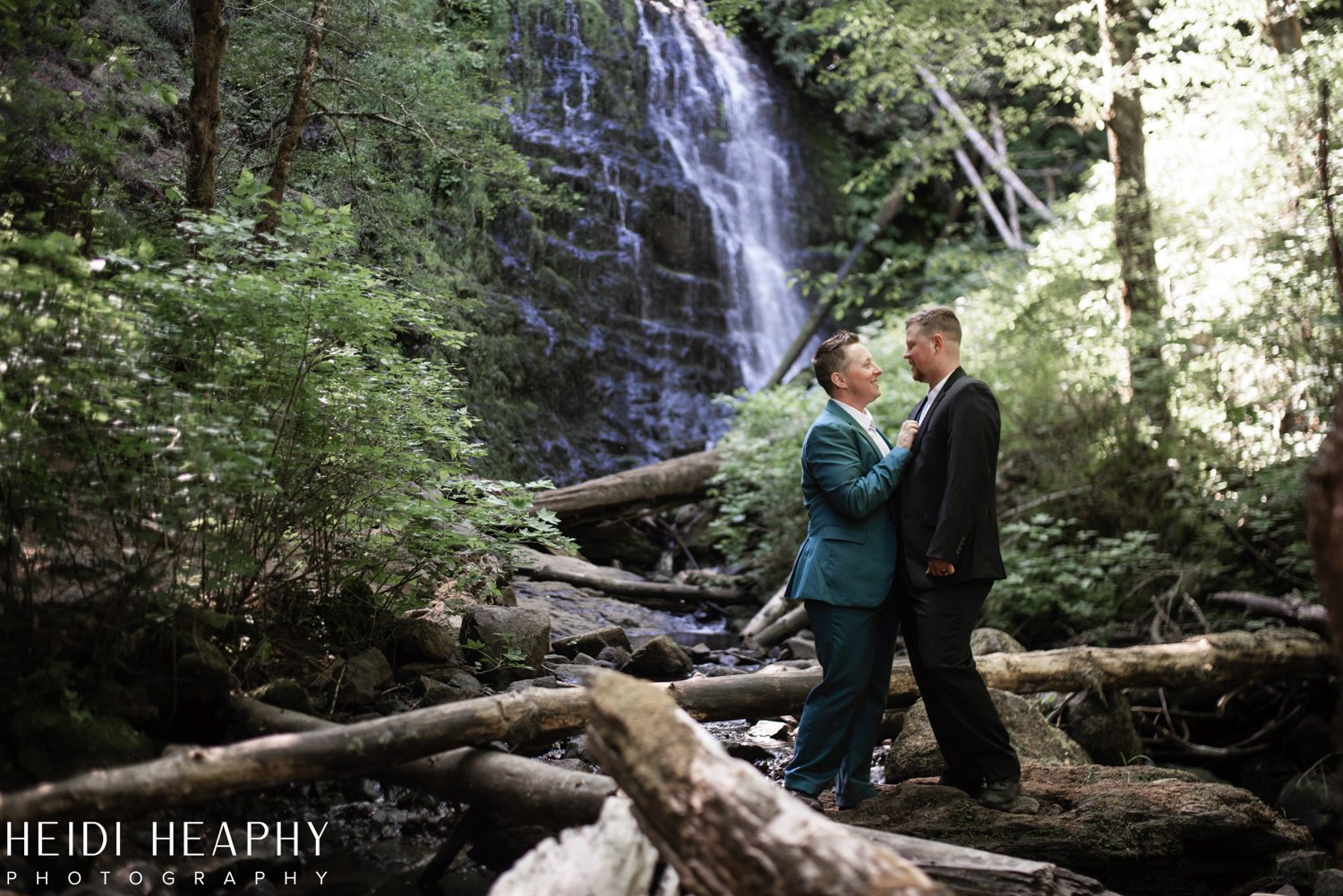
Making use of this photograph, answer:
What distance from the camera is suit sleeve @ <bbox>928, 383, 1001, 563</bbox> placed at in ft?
13.6

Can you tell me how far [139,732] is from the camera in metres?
3.61

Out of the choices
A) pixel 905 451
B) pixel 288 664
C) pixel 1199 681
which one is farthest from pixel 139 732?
pixel 1199 681

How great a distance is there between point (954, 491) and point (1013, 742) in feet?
6.68

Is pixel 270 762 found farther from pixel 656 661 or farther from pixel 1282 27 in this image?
pixel 1282 27

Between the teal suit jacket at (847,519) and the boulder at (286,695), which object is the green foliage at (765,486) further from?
the boulder at (286,695)

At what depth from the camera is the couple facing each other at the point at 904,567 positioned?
423cm

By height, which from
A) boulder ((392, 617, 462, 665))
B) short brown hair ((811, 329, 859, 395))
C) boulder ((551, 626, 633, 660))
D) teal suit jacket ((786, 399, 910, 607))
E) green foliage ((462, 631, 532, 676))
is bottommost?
boulder ((551, 626, 633, 660))

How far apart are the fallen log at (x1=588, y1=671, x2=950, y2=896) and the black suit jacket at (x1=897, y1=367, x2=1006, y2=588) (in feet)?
5.92

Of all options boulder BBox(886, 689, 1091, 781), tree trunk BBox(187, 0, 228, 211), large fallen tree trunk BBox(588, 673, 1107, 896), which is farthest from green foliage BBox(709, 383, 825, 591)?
large fallen tree trunk BBox(588, 673, 1107, 896)

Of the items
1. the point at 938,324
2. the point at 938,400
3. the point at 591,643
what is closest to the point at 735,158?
the point at 591,643

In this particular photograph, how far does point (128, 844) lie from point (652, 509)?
8.75 meters

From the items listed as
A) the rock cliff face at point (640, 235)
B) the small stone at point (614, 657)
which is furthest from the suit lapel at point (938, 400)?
the rock cliff face at point (640, 235)

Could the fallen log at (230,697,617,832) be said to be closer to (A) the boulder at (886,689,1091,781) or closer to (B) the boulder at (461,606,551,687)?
(B) the boulder at (461,606,551,687)

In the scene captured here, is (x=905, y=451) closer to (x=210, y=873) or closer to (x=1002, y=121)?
(x=210, y=873)
